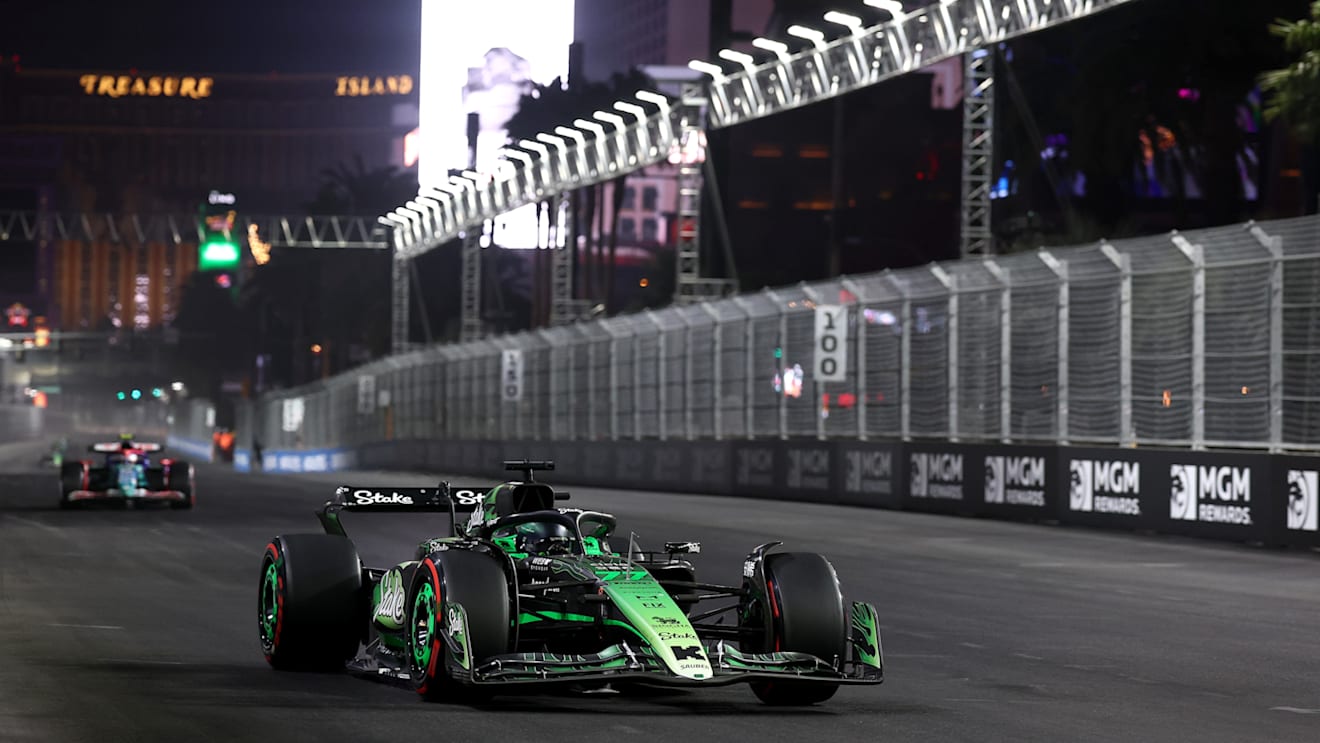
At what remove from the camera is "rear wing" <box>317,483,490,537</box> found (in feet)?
39.6

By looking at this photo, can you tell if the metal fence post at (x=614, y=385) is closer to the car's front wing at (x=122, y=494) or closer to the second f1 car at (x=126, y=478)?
the second f1 car at (x=126, y=478)

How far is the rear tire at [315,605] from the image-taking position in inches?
443

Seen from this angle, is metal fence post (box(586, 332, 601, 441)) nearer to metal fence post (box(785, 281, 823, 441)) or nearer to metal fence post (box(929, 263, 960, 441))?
metal fence post (box(785, 281, 823, 441))

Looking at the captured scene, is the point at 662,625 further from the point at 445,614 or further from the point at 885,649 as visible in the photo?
the point at 885,649

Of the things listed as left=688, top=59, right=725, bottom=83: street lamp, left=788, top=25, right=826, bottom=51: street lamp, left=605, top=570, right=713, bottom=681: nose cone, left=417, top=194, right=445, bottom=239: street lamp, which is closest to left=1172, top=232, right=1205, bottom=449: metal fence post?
left=788, top=25, right=826, bottom=51: street lamp

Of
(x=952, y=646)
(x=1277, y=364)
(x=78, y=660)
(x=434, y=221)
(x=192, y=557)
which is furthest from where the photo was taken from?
(x=434, y=221)

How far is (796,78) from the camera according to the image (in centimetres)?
4144

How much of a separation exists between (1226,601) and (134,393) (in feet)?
295

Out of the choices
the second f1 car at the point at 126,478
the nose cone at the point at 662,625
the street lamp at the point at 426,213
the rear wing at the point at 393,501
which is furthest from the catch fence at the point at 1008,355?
the street lamp at the point at 426,213

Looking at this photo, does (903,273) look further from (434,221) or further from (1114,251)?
(434,221)

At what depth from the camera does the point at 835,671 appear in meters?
9.69

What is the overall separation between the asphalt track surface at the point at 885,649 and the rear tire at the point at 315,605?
0.57 ft

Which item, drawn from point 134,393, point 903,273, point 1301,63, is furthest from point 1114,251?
point 134,393

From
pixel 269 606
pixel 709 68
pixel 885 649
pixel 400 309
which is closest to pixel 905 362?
pixel 709 68
